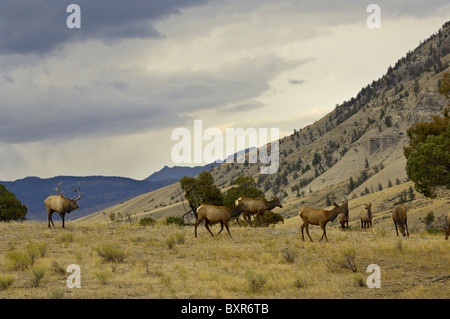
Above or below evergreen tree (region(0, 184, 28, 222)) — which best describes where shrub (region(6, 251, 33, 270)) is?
below

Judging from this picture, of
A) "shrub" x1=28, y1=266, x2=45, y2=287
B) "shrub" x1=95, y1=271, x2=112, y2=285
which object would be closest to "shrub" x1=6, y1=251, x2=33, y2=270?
"shrub" x1=28, y1=266, x2=45, y2=287

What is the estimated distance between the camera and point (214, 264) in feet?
62.8

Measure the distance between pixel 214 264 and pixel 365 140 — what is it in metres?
117

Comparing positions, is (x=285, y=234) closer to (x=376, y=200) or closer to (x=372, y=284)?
(x=372, y=284)

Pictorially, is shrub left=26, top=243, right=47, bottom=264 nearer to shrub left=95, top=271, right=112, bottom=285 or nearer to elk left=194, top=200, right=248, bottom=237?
shrub left=95, top=271, right=112, bottom=285

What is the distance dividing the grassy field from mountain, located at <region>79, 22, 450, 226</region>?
240 feet

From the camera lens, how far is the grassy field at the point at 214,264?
15352 mm

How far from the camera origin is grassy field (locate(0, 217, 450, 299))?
15.4 meters

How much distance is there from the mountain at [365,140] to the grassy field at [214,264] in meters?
73.2

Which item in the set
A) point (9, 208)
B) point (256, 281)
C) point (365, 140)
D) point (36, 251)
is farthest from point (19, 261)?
point (365, 140)

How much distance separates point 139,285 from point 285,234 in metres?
11.8

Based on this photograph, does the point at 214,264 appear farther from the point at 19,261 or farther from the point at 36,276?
the point at 19,261
